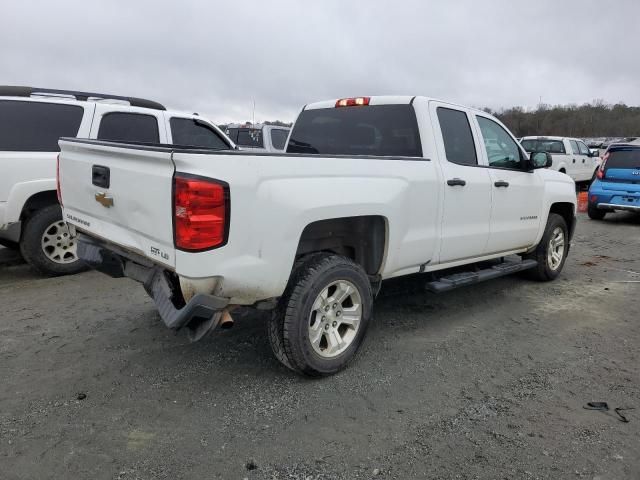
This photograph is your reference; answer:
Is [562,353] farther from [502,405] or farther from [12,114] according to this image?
[12,114]

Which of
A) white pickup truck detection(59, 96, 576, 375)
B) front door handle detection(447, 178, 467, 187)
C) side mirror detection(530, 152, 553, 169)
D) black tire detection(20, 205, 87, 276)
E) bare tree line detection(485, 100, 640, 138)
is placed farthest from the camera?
bare tree line detection(485, 100, 640, 138)

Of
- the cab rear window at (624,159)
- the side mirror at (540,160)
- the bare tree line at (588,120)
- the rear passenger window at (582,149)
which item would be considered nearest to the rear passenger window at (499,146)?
the side mirror at (540,160)

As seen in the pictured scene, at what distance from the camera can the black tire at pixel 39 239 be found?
555 centimetres

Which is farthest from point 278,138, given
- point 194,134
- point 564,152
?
point 564,152

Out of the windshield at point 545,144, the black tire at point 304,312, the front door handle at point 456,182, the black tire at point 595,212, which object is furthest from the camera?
the windshield at point 545,144

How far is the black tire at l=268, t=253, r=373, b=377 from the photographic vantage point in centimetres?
321

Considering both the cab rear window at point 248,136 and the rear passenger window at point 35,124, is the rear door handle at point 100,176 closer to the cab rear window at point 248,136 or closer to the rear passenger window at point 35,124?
the rear passenger window at point 35,124

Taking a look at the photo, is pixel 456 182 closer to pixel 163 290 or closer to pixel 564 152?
pixel 163 290

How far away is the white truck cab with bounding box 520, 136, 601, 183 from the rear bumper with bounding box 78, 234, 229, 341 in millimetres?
15180

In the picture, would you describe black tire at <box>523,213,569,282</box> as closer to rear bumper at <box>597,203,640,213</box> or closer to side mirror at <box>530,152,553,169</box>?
side mirror at <box>530,152,553,169</box>

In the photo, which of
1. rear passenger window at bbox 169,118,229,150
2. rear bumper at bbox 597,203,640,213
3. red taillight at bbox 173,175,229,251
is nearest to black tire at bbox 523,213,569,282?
rear passenger window at bbox 169,118,229,150

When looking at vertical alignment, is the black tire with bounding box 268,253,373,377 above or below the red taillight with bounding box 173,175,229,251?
below

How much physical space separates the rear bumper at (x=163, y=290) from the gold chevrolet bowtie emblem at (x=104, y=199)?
1.06ft

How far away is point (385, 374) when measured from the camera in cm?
359
